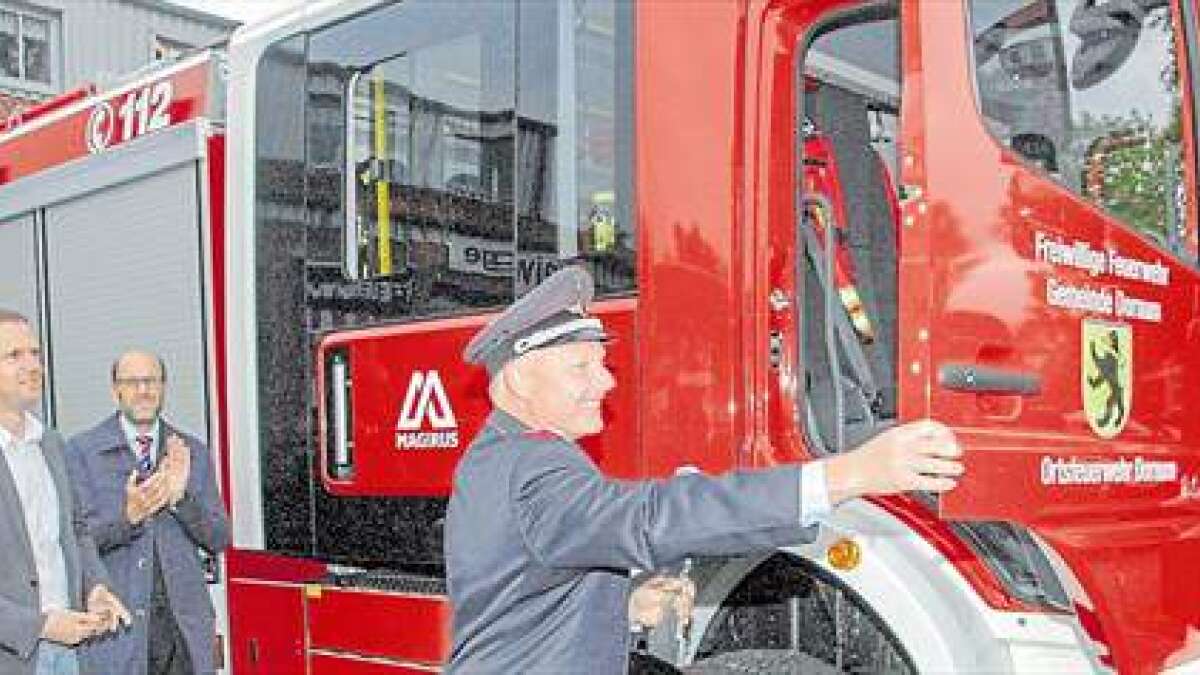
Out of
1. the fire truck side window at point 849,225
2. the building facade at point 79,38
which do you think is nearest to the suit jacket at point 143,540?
the fire truck side window at point 849,225

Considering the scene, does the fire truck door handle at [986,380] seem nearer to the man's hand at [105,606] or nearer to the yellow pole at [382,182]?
the yellow pole at [382,182]

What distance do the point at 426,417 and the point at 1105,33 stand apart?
1852 millimetres

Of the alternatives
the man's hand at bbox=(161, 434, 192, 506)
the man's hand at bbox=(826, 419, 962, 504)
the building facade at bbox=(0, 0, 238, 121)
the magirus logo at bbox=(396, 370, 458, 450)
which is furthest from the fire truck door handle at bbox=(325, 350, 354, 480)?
the building facade at bbox=(0, 0, 238, 121)

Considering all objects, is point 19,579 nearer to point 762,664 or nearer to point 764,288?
point 762,664

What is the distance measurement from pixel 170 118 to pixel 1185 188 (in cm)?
326

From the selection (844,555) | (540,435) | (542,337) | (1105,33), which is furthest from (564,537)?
(1105,33)

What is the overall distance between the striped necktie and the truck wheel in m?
2.12

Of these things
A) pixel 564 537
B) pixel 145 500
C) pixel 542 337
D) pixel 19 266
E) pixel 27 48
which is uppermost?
pixel 27 48

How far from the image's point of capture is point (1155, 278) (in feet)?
9.81

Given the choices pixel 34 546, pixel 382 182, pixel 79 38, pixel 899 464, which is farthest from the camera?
pixel 79 38

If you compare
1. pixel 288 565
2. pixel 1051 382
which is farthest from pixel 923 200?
pixel 288 565

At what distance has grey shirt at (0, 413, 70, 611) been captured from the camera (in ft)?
10.8

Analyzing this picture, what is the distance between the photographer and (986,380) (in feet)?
8.52

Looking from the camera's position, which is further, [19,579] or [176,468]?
[176,468]
